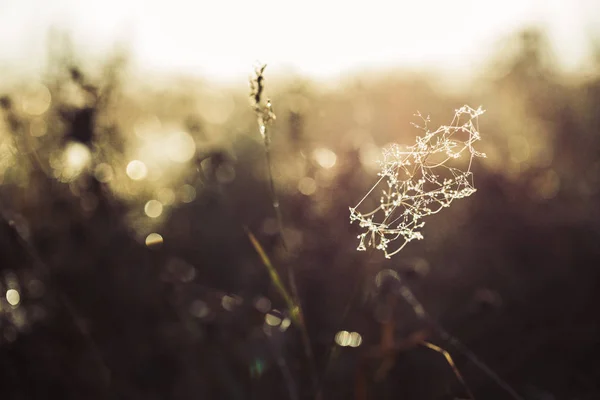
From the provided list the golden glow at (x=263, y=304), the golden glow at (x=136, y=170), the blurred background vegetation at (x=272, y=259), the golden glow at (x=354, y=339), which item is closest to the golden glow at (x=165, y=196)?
the blurred background vegetation at (x=272, y=259)

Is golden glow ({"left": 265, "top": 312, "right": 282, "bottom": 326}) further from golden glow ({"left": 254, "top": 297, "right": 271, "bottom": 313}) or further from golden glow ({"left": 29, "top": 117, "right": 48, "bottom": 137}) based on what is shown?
golden glow ({"left": 29, "top": 117, "right": 48, "bottom": 137})

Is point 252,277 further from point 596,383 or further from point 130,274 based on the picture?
point 596,383

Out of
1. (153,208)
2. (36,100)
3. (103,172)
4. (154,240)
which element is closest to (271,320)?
(154,240)

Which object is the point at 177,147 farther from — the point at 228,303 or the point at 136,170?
the point at 228,303

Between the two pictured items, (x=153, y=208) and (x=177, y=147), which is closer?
(x=153, y=208)

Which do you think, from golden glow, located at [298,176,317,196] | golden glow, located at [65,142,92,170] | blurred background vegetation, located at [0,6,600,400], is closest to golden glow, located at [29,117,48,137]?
blurred background vegetation, located at [0,6,600,400]

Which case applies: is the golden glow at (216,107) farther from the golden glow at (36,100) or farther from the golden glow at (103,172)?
the golden glow at (103,172)
